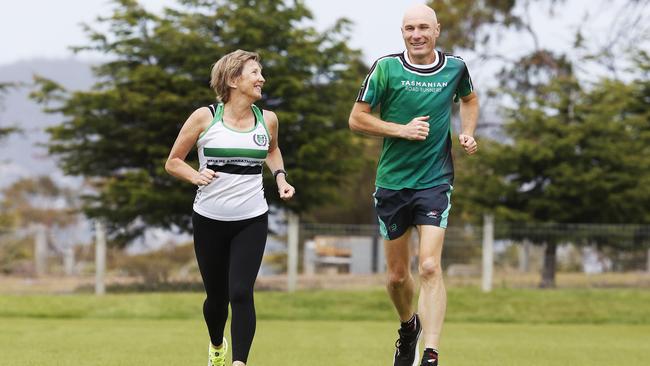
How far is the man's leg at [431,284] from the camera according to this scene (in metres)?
6.29

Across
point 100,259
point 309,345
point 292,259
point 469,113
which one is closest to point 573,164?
point 292,259

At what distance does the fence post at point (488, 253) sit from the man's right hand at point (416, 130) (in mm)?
14288

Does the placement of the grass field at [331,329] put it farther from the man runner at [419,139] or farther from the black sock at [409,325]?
the man runner at [419,139]

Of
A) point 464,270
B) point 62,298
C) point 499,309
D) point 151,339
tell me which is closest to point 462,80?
point 151,339

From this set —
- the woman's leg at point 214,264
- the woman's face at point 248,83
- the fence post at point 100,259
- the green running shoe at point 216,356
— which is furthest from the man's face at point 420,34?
the fence post at point 100,259

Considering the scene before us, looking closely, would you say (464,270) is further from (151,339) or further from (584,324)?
(151,339)

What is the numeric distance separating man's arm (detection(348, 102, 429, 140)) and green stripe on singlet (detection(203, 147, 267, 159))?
0.69m

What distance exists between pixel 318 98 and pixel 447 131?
18.7m

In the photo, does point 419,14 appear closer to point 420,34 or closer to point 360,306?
point 420,34

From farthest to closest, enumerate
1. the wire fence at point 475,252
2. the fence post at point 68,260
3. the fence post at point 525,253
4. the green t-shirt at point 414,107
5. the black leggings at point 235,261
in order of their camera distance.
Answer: the fence post at point 68,260, the fence post at point 525,253, the wire fence at point 475,252, the green t-shirt at point 414,107, the black leggings at point 235,261

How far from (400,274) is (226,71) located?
1.80 m

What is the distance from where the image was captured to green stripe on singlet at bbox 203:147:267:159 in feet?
20.2

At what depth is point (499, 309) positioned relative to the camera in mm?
17766

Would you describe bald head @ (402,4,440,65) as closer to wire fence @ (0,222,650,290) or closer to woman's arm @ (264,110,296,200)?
woman's arm @ (264,110,296,200)
